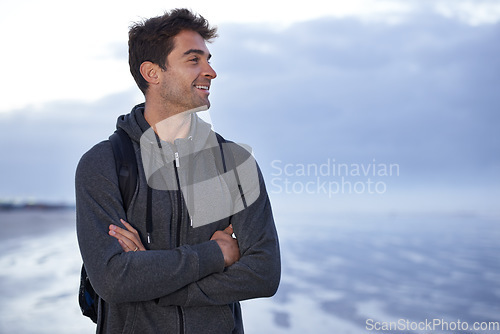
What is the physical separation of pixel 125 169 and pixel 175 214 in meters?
0.28

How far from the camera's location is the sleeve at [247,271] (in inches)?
80.7

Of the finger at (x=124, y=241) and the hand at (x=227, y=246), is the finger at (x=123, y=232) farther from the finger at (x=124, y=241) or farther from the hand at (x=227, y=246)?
the hand at (x=227, y=246)

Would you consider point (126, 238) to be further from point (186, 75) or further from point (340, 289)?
point (340, 289)

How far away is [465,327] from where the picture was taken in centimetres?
621

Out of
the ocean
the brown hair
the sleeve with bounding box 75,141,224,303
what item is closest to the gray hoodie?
the sleeve with bounding box 75,141,224,303

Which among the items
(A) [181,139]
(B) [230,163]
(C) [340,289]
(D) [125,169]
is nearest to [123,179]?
(D) [125,169]

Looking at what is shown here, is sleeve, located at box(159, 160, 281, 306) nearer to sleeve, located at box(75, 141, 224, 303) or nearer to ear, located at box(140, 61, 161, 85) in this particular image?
sleeve, located at box(75, 141, 224, 303)

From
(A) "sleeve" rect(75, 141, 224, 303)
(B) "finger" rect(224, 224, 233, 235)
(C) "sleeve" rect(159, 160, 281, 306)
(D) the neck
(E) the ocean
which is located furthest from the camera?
(E) the ocean

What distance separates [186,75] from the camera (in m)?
2.29

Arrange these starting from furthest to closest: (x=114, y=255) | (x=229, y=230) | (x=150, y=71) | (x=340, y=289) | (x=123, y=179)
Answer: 1. (x=340, y=289)
2. (x=150, y=71)
3. (x=229, y=230)
4. (x=123, y=179)
5. (x=114, y=255)

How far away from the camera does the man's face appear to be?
227 cm

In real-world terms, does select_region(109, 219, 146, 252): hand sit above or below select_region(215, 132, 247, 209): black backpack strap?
below

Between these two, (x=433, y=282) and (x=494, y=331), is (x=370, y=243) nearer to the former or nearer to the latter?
(x=433, y=282)

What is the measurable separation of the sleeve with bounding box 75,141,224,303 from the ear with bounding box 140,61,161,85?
0.42 metres
